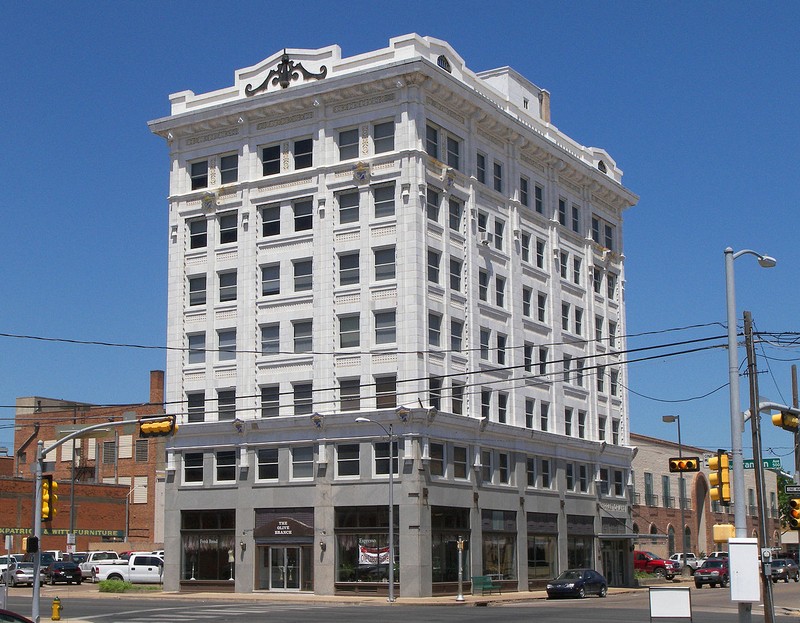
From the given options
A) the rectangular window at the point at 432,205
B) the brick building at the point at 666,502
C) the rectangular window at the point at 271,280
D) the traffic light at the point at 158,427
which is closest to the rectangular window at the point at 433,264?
the rectangular window at the point at 432,205

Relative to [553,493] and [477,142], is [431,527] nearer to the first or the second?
[553,493]

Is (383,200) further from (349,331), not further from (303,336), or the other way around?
(303,336)

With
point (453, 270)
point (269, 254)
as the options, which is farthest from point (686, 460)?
point (269, 254)

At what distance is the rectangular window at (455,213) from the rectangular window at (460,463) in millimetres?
11584

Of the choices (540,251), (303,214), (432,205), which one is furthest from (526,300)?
(303,214)

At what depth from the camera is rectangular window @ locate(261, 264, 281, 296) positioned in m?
61.2

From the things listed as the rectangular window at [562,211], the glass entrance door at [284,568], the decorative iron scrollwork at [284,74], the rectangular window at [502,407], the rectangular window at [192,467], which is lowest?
the glass entrance door at [284,568]

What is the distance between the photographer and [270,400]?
60.3 meters

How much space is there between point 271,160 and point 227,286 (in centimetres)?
723

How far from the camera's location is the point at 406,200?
57875 millimetres

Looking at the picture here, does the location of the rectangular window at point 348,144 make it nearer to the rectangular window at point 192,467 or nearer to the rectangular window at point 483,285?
the rectangular window at point 483,285

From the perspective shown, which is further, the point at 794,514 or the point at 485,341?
the point at 485,341

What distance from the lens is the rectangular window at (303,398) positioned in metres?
58.9

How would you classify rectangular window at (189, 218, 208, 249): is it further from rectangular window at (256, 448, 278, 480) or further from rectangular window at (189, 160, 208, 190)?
rectangular window at (256, 448, 278, 480)
